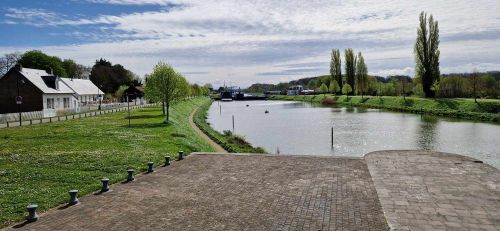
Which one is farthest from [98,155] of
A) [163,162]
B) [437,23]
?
[437,23]

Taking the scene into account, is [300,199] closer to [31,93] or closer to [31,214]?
[31,214]

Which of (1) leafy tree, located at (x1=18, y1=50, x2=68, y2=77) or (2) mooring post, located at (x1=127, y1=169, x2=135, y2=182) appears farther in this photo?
(1) leafy tree, located at (x1=18, y1=50, x2=68, y2=77)

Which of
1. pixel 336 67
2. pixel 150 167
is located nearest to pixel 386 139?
pixel 150 167

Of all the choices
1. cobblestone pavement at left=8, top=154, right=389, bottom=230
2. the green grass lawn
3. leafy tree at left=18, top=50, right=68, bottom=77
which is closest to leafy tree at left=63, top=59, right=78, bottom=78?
leafy tree at left=18, top=50, right=68, bottom=77

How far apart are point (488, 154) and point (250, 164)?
1801cm

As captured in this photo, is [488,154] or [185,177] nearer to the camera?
[185,177]

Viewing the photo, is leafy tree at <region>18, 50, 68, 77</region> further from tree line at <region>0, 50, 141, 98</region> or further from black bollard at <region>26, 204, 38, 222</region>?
black bollard at <region>26, 204, 38, 222</region>

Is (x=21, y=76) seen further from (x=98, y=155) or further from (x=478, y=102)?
(x=478, y=102)

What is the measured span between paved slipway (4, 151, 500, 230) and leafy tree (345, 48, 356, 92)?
85.4m

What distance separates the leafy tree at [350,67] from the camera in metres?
99.2

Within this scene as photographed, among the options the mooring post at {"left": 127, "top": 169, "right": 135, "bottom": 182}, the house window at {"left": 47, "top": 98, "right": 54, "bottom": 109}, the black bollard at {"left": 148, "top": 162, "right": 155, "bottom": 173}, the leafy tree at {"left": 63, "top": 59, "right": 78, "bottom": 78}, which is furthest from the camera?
the leafy tree at {"left": 63, "top": 59, "right": 78, "bottom": 78}

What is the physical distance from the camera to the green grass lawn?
12.9 m

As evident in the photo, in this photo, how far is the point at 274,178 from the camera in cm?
1458

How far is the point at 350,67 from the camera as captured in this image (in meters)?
100
